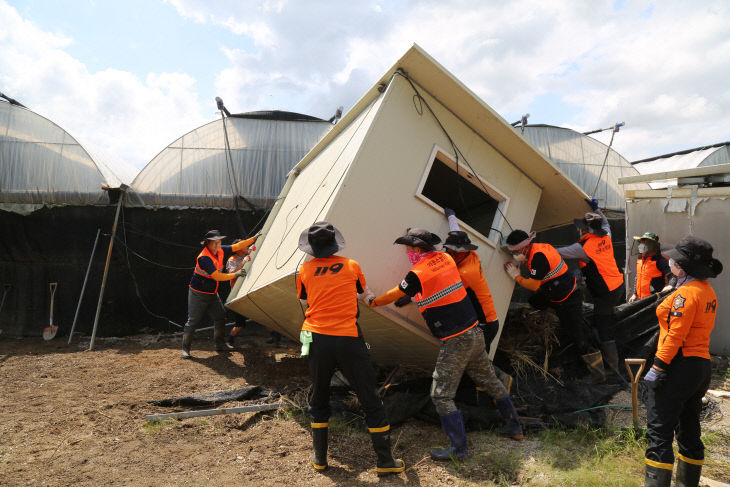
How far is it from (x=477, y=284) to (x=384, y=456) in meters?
1.77

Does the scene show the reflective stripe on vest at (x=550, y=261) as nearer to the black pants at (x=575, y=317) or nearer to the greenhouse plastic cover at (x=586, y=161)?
the black pants at (x=575, y=317)

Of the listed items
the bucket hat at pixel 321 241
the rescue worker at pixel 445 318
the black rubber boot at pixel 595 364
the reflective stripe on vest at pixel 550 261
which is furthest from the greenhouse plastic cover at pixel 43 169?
the black rubber boot at pixel 595 364

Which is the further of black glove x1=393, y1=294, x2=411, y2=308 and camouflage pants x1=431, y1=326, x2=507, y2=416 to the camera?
black glove x1=393, y1=294, x2=411, y2=308

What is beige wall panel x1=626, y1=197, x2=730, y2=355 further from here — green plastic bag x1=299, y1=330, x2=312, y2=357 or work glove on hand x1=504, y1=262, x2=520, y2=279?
green plastic bag x1=299, y1=330, x2=312, y2=357

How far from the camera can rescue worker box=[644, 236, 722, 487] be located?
9.89ft

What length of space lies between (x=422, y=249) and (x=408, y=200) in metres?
0.72

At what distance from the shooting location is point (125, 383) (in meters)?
5.32

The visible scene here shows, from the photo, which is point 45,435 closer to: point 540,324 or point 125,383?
point 125,383

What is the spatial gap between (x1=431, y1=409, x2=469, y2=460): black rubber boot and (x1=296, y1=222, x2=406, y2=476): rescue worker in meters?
0.35

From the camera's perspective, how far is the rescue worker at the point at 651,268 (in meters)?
5.66

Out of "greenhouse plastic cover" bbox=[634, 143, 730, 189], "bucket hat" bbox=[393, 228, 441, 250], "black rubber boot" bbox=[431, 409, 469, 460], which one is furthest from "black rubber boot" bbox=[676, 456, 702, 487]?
"greenhouse plastic cover" bbox=[634, 143, 730, 189]

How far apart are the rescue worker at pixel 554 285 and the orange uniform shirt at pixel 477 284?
0.69m

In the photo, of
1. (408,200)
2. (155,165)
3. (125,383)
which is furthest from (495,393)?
(155,165)

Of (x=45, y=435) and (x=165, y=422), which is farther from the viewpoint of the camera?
(x=165, y=422)
